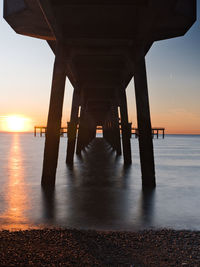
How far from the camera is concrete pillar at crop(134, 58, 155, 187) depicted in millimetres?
8336

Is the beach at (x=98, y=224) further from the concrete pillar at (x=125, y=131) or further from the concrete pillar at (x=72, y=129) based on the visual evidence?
the concrete pillar at (x=72, y=129)

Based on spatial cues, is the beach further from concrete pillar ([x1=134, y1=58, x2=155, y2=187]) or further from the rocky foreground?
concrete pillar ([x1=134, y1=58, x2=155, y2=187])

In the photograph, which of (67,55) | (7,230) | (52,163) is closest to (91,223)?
(7,230)

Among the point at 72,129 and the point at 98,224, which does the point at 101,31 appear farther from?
the point at 72,129

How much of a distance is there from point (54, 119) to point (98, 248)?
5432 millimetres

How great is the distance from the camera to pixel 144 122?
8430 millimetres

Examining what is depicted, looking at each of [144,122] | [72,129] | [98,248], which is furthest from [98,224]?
[72,129]

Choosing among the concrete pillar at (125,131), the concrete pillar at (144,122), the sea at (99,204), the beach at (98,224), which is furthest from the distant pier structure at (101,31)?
the concrete pillar at (125,131)

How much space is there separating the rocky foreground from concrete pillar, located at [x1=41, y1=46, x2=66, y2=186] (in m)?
4.52

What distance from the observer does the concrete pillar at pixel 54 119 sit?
27.6 ft

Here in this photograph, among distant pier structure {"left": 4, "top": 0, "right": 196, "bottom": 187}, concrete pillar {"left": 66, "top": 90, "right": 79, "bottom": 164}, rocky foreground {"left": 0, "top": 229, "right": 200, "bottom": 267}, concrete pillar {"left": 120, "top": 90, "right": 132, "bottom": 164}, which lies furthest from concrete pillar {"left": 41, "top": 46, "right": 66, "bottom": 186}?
concrete pillar {"left": 120, "top": 90, "right": 132, "bottom": 164}

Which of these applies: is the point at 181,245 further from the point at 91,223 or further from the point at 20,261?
the point at 20,261

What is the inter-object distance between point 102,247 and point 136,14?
608 centimetres

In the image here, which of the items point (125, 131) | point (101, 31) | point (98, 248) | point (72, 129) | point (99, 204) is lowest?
point (98, 248)
